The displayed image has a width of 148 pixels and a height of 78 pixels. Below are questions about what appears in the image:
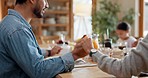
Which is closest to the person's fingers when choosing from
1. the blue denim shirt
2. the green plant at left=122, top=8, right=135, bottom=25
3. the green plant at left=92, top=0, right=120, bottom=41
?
the blue denim shirt

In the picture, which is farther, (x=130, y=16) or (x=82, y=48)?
(x=130, y=16)

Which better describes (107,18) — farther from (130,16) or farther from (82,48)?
(82,48)

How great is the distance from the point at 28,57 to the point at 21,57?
0.13 feet

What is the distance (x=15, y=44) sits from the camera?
1.29m

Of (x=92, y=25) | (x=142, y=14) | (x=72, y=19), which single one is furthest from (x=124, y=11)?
(x=72, y=19)

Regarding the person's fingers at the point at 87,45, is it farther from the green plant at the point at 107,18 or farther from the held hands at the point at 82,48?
the green plant at the point at 107,18

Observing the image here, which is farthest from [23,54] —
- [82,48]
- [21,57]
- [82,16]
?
[82,16]

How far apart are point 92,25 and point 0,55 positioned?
15.5 feet

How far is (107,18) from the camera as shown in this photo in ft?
19.3

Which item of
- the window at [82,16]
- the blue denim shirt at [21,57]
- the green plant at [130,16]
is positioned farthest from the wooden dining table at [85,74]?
the window at [82,16]

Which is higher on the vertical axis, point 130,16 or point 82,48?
point 130,16

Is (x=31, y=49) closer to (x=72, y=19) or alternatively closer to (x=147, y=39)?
(x=147, y=39)

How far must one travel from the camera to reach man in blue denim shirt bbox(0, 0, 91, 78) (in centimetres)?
129

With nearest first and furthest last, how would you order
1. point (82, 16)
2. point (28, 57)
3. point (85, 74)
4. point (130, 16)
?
1. point (28, 57)
2. point (85, 74)
3. point (130, 16)
4. point (82, 16)
